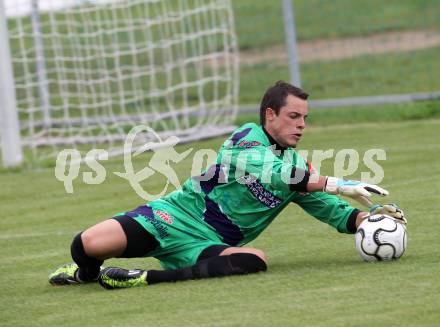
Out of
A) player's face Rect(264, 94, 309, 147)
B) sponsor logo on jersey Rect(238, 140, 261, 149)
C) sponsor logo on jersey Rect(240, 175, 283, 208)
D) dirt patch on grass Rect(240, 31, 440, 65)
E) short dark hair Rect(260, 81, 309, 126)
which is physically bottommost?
sponsor logo on jersey Rect(240, 175, 283, 208)

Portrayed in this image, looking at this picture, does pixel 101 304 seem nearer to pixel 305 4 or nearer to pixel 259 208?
pixel 259 208

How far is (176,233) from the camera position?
6.93 m

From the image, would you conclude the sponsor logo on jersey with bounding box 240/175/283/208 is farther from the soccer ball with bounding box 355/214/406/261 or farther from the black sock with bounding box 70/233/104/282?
the black sock with bounding box 70/233/104/282

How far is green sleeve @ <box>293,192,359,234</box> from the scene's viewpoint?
7219mm

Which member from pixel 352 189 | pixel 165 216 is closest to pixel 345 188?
pixel 352 189

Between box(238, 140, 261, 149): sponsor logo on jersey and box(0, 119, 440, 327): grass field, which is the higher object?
box(238, 140, 261, 149): sponsor logo on jersey

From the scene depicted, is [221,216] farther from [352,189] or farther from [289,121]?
[352,189]

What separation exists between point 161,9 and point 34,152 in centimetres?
325

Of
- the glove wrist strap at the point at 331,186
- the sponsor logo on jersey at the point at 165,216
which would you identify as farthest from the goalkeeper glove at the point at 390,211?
the sponsor logo on jersey at the point at 165,216

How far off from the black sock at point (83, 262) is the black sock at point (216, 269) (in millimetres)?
391

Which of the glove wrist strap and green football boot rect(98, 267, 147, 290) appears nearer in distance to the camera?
the glove wrist strap

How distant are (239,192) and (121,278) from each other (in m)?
0.93

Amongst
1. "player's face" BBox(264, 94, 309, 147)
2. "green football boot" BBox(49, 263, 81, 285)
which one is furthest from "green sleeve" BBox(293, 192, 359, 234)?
"green football boot" BBox(49, 263, 81, 285)

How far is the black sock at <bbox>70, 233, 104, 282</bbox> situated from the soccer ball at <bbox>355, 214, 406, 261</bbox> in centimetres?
164
